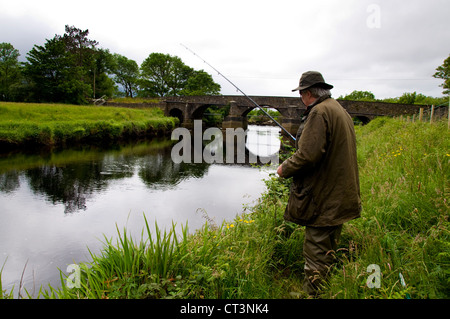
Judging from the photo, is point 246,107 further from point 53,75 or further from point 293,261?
point 293,261

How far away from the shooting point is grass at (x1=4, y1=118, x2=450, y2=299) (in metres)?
2.28

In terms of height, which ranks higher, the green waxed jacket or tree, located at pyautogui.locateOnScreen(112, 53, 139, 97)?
tree, located at pyautogui.locateOnScreen(112, 53, 139, 97)

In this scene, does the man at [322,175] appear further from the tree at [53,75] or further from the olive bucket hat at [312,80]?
the tree at [53,75]

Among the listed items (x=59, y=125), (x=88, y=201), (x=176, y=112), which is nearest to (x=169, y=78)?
(x=176, y=112)

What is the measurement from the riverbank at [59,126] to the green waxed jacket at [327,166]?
63.9ft

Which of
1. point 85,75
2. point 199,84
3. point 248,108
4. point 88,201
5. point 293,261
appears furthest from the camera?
point 199,84

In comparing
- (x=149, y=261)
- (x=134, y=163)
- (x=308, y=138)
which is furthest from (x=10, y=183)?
(x=308, y=138)

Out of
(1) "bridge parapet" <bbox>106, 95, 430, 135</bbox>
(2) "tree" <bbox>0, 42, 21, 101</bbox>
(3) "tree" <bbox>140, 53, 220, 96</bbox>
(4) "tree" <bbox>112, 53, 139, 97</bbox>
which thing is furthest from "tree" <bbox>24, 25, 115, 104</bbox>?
(4) "tree" <bbox>112, 53, 139, 97</bbox>

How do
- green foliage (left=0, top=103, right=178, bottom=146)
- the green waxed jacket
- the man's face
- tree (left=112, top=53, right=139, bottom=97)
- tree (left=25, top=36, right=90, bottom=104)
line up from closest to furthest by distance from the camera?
the green waxed jacket < the man's face < green foliage (left=0, top=103, right=178, bottom=146) < tree (left=25, top=36, right=90, bottom=104) < tree (left=112, top=53, right=139, bottom=97)

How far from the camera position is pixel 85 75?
48.5 metres

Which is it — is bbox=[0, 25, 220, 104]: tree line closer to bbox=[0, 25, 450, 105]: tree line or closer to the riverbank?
bbox=[0, 25, 450, 105]: tree line

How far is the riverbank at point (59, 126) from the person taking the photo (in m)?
17.6

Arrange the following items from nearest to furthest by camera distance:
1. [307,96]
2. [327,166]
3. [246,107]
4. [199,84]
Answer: [327,166] < [307,96] < [246,107] < [199,84]

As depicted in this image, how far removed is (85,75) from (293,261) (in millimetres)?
53861
